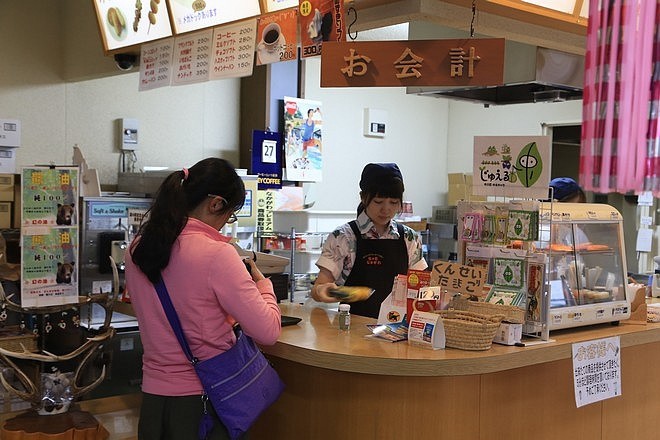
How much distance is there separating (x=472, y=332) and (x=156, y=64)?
2.97 metres

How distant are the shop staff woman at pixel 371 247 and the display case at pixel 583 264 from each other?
0.83 metres

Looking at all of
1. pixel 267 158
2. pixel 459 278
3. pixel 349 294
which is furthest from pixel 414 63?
pixel 267 158

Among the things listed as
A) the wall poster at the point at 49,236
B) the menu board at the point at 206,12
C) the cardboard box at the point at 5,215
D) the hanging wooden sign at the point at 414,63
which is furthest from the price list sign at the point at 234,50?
the cardboard box at the point at 5,215

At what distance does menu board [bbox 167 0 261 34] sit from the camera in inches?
160

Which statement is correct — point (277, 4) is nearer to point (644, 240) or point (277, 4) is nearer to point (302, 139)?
point (302, 139)

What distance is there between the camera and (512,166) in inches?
122

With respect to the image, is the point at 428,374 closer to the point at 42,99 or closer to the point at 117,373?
the point at 117,373

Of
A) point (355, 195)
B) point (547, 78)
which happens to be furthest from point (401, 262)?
point (355, 195)

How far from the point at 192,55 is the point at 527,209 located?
237 centimetres

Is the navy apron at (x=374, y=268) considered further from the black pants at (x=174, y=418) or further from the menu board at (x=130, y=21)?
the menu board at (x=130, y=21)

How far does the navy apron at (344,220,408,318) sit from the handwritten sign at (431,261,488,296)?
689 mm

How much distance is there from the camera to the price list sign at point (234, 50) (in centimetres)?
400

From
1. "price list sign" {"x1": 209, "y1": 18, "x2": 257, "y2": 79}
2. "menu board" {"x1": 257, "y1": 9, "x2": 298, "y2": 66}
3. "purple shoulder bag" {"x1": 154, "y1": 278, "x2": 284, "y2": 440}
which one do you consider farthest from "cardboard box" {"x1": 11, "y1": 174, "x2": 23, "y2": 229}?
"purple shoulder bag" {"x1": 154, "y1": 278, "x2": 284, "y2": 440}

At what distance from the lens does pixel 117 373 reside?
406 cm
